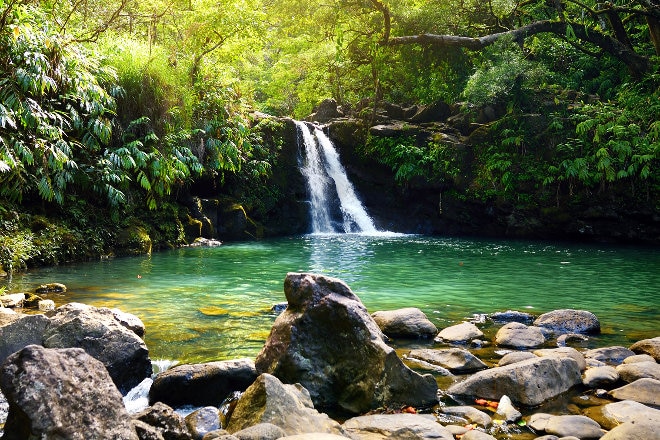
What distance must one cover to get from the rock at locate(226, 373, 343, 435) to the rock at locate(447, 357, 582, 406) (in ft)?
4.73

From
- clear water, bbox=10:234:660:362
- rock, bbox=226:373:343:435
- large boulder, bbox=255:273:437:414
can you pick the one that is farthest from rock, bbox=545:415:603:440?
clear water, bbox=10:234:660:362

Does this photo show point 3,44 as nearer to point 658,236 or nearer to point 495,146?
point 495,146

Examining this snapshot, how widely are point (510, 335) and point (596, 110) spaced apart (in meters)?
16.6

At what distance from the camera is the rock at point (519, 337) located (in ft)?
20.0

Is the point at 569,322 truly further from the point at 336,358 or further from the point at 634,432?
the point at 336,358

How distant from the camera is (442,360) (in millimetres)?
5422

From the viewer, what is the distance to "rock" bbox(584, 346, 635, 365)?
18.2 feet

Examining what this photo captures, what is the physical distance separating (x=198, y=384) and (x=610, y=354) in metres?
4.14

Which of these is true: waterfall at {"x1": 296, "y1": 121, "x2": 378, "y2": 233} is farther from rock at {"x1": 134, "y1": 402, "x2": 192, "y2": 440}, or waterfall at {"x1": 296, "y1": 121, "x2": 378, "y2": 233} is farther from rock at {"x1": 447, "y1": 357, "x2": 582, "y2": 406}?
rock at {"x1": 134, "y1": 402, "x2": 192, "y2": 440}

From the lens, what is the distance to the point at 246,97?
71.4ft

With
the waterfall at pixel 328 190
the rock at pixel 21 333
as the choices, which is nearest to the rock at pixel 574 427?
the rock at pixel 21 333

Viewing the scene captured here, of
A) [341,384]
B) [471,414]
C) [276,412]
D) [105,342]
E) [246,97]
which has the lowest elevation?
[471,414]

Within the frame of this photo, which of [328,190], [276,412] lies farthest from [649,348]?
[328,190]

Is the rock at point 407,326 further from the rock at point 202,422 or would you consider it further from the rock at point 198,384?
the rock at point 202,422
